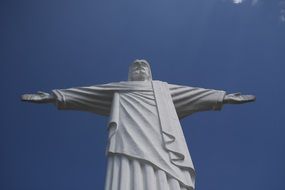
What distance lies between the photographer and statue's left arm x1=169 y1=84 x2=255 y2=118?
419 inches

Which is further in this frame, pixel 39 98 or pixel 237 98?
pixel 237 98

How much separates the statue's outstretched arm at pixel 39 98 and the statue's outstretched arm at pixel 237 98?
3.01 metres

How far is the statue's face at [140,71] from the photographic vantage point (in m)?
10.9

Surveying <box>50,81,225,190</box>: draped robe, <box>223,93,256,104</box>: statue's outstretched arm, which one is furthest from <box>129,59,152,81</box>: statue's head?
<box>223,93,256,104</box>: statue's outstretched arm

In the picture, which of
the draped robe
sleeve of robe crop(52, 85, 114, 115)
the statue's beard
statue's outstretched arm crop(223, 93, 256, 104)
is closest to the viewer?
the draped robe

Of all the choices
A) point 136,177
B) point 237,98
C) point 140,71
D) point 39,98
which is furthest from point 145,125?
point 39,98

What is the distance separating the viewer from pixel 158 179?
8.63m

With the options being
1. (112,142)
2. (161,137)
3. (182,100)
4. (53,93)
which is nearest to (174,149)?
(161,137)

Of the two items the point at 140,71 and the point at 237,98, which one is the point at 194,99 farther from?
the point at 140,71

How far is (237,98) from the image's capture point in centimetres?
1069

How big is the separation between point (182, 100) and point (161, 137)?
1534mm

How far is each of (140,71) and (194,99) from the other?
1093mm

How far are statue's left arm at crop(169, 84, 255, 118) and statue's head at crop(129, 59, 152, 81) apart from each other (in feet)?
1.67

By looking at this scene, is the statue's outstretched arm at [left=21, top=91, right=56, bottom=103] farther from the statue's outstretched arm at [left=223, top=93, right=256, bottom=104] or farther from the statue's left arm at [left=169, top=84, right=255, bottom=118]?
the statue's outstretched arm at [left=223, top=93, right=256, bottom=104]
